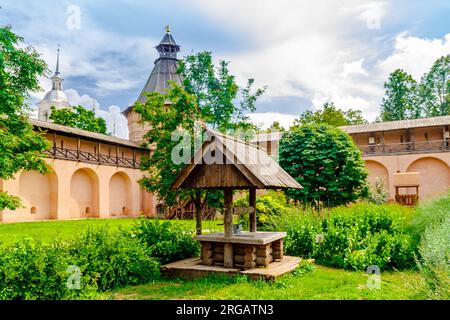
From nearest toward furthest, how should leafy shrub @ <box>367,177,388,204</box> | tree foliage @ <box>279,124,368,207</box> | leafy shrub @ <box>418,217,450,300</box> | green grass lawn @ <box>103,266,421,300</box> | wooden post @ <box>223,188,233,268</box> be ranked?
leafy shrub @ <box>418,217,450,300</box>, green grass lawn @ <box>103,266,421,300</box>, wooden post @ <box>223,188,233,268</box>, tree foliage @ <box>279,124,368,207</box>, leafy shrub @ <box>367,177,388,204</box>

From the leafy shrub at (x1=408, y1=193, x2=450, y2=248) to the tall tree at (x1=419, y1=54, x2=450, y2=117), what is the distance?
91.4ft

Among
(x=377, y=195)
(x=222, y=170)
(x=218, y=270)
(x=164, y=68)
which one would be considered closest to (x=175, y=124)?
(x=222, y=170)

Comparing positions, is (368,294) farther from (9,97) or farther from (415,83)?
(415,83)

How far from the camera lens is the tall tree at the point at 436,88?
3112 centimetres

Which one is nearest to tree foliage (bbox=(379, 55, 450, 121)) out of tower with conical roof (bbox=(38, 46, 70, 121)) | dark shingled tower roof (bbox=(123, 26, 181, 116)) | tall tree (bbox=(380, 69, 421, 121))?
tall tree (bbox=(380, 69, 421, 121))

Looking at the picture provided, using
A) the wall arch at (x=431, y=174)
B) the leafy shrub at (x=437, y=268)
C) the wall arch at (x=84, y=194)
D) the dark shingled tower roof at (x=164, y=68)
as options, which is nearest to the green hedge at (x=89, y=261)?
the leafy shrub at (x=437, y=268)

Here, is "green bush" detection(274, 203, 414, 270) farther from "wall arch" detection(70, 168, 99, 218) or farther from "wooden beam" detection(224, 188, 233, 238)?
"wall arch" detection(70, 168, 99, 218)

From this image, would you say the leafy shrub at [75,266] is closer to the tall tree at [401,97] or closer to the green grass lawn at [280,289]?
the green grass lawn at [280,289]

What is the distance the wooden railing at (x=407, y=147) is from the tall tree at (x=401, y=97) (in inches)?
402

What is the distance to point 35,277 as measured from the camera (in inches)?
171

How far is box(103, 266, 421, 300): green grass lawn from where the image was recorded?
4.92 metres

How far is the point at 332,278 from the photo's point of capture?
20.2ft

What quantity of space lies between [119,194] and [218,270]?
74.4ft
